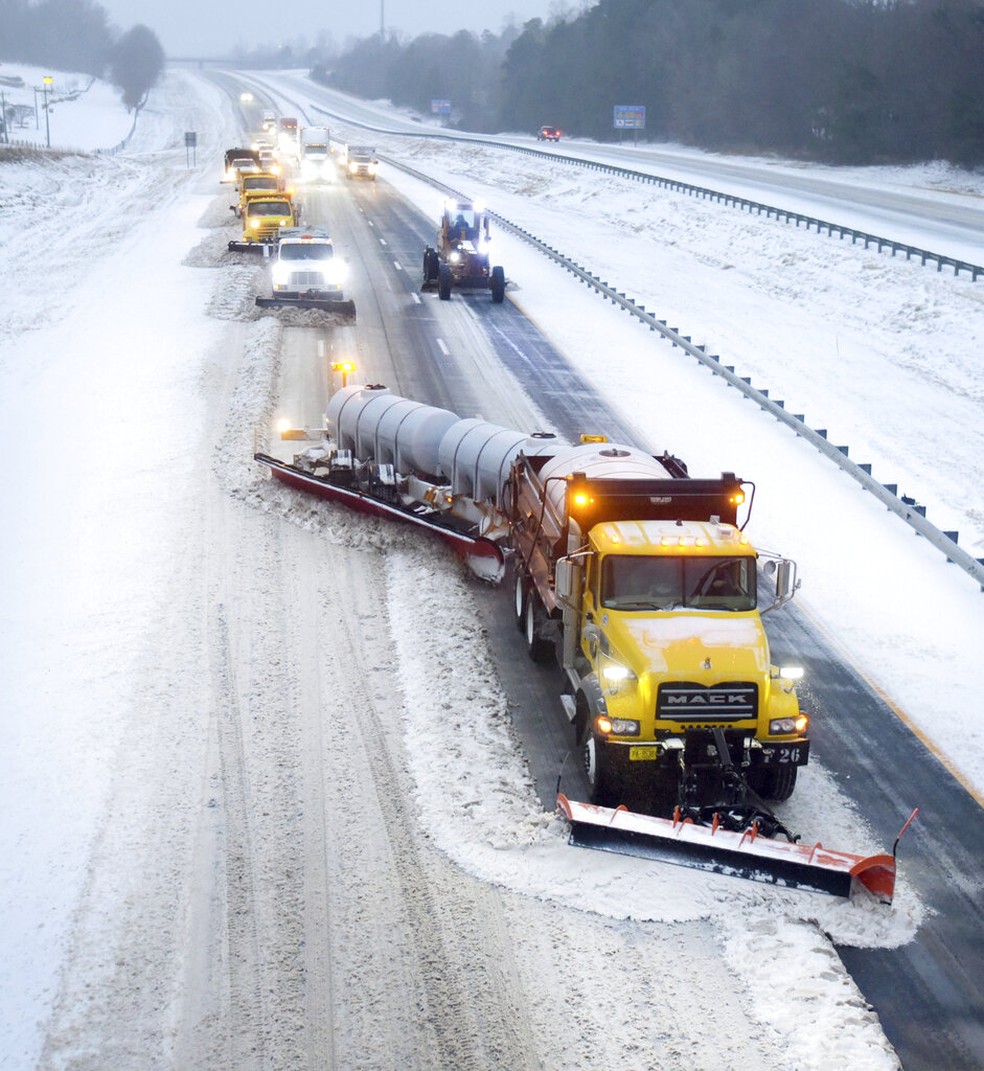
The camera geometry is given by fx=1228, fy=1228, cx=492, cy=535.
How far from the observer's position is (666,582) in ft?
37.5

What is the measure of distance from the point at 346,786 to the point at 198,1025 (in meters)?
3.27

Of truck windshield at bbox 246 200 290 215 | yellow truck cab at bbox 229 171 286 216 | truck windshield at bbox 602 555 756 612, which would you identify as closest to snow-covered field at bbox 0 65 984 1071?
truck windshield at bbox 602 555 756 612

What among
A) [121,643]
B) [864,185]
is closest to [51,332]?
[121,643]

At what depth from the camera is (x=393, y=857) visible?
34.1ft

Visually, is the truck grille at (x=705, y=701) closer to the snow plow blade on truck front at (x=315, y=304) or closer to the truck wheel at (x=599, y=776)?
the truck wheel at (x=599, y=776)

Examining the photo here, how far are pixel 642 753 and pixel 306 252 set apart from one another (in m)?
27.6

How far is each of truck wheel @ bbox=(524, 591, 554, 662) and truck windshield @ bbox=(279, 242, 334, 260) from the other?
23406 mm

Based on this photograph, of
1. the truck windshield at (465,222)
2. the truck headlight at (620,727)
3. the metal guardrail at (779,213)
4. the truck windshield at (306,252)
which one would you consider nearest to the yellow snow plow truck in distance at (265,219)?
the truck windshield at (465,222)

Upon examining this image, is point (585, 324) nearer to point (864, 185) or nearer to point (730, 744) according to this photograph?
point (730, 744)

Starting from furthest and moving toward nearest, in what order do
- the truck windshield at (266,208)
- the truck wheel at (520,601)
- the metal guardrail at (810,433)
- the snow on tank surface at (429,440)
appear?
the truck windshield at (266,208) < the metal guardrail at (810,433) < the snow on tank surface at (429,440) < the truck wheel at (520,601)

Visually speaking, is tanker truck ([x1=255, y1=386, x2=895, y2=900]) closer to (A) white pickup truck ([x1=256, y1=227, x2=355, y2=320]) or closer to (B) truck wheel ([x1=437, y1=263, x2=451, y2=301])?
(A) white pickup truck ([x1=256, y1=227, x2=355, y2=320])

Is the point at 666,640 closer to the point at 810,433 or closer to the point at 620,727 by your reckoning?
the point at 620,727

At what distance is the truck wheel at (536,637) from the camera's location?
548 inches

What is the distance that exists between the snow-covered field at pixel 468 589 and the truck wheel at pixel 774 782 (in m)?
0.54
